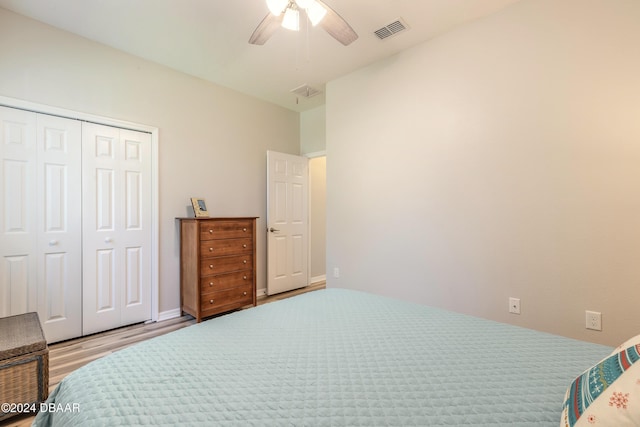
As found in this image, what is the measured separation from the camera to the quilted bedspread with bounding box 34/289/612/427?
2.43 feet

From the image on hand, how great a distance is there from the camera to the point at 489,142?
2.33 meters

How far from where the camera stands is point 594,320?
191 cm

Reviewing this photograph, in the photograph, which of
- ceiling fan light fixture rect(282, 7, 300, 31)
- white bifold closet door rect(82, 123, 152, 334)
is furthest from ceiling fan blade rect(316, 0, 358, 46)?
white bifold closet door rect(82, 123, 152, 334)

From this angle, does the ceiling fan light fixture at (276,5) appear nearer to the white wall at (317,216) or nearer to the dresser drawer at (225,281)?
the dresser drawer at (225,281)

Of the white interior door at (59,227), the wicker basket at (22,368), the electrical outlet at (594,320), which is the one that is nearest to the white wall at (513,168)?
the electrical outlet at (594,320)

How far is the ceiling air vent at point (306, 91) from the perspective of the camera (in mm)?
3593

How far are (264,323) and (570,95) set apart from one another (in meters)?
2.49

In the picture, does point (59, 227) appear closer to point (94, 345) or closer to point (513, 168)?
point (94, 345)

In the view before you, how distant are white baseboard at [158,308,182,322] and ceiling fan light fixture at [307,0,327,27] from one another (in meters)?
3.03

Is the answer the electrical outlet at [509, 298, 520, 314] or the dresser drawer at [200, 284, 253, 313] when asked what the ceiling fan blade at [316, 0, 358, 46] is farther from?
the dresser drawer at [200, 284, 253, 313]

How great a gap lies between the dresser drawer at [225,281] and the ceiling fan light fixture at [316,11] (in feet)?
8.05

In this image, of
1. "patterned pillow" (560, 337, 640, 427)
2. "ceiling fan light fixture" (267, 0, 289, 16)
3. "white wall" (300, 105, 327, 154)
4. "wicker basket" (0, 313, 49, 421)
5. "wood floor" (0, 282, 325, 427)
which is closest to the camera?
"patterned pillow" (560, 337, 640, 427)

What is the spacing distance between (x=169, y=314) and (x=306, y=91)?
10.1 ft

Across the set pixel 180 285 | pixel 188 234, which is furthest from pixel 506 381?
pixel 180 285
